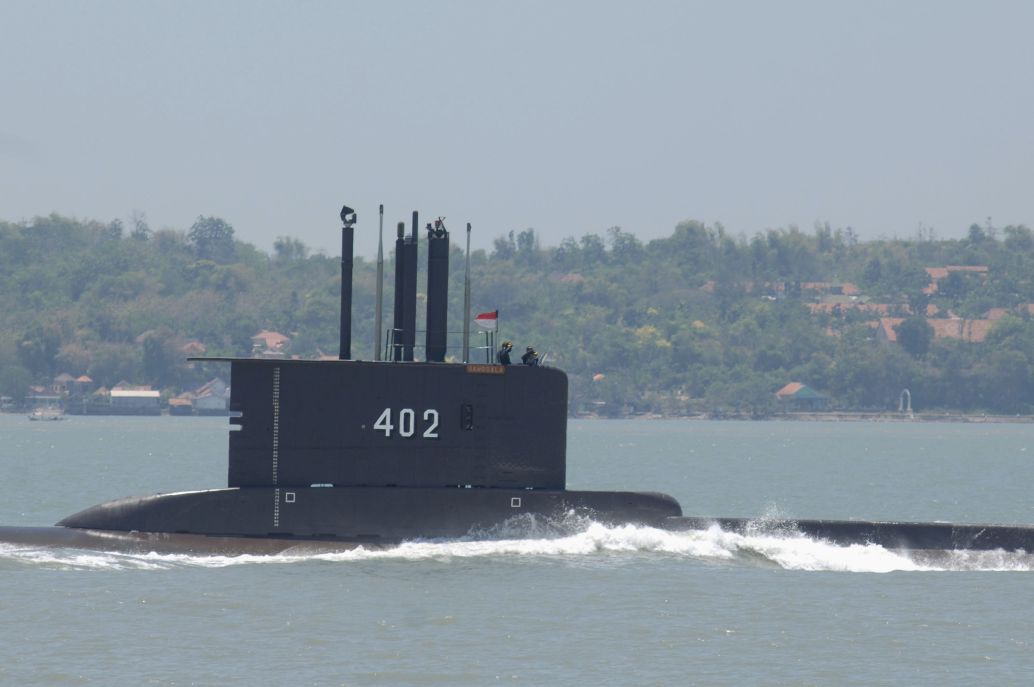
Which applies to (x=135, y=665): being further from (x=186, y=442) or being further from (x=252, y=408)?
(x=186, y=442)

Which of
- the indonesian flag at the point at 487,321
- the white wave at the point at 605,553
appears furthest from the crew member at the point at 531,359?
the white wave at the point at 605,553

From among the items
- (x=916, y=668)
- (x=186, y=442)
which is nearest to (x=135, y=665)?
(x=916, y=668)

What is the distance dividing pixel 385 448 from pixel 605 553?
4405 millimetres

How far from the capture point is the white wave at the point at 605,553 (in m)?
29.2

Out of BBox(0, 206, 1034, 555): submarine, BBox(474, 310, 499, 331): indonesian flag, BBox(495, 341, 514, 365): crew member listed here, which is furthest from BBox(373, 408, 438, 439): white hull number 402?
BBox(474, 310, 499, 331): indonesian flag

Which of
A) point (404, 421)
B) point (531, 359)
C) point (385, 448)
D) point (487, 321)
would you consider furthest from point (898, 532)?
point (385, 448)

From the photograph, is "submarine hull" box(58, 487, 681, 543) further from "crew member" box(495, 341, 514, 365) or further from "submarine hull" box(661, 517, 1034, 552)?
"submarine hull" box(661, 517, 1034, 552)

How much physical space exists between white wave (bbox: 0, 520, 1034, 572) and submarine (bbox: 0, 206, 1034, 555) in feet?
0.67

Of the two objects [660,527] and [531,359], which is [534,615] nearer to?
[531,359]

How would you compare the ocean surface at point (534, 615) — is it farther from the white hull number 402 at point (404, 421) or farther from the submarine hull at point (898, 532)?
the white hull number 402 at point (404, 421)

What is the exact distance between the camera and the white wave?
1148 inches

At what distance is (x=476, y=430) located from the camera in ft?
95.9

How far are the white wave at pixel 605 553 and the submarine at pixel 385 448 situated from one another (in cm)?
21

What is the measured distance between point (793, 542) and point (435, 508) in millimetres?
6695
